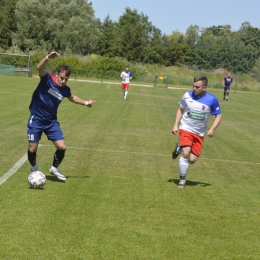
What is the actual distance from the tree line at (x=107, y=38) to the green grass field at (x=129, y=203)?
43.7 m

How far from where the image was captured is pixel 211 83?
5978cm

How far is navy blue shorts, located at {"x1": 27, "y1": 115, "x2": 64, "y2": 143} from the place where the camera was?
8.84 metres

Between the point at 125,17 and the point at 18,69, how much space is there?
84009mm

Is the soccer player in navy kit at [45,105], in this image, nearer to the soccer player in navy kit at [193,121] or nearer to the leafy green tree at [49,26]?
the soccer player in navy kit at [193,121]

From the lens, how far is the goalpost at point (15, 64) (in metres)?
57.4

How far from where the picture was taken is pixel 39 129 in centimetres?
888

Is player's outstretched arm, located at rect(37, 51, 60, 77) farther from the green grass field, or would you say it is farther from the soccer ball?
the green grass field

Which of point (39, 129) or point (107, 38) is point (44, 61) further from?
point (107, 38)

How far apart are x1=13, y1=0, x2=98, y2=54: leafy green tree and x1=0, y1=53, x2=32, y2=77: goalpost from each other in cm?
1695

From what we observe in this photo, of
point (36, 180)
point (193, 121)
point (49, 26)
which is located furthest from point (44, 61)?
point (49, 26)

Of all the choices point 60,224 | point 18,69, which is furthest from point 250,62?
point 60,224

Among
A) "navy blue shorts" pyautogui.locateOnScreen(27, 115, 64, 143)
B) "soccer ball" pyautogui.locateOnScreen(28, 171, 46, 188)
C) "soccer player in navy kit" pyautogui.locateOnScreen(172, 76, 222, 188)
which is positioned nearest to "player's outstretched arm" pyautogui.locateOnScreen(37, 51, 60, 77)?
"navy blue shorts" pyautogui.locateOnScreen(27, 115, 64, 143)

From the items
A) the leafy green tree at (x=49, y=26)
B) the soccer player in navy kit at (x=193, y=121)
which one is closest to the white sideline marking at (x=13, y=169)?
the soccer player in navy kit at (x=193, y=121)

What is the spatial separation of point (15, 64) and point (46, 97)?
54494mm
